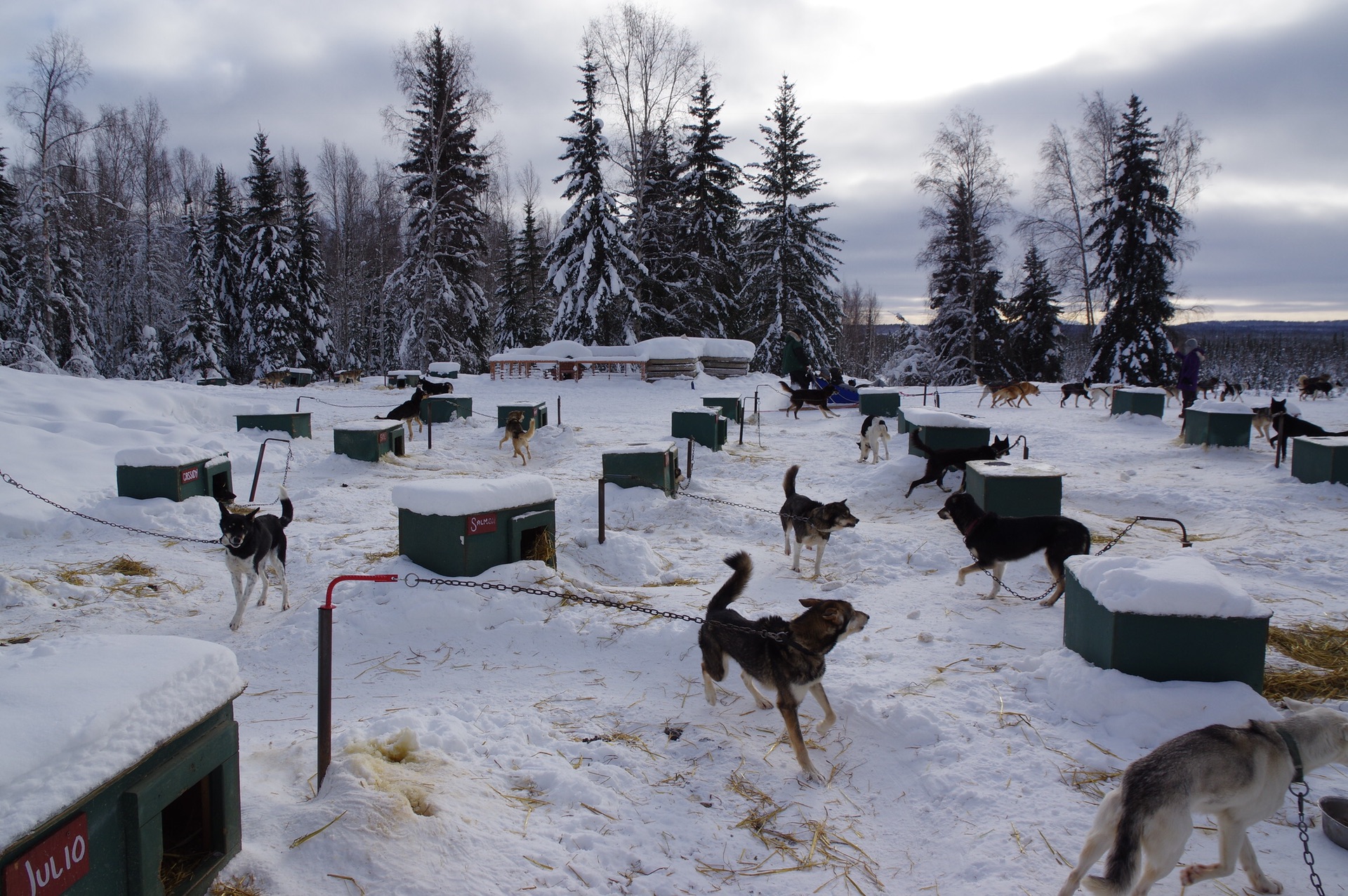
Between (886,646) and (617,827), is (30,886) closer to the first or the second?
(617,827)

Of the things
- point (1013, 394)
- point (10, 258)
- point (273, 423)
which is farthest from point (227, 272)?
point (1013, 394)

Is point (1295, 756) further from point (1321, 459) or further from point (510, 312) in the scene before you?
point (510, 312)

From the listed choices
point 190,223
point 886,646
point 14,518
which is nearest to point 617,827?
point 886,646

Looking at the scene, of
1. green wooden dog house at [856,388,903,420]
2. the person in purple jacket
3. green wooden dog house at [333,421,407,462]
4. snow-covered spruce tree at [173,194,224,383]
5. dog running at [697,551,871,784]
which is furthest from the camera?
snow-covered spruce tree at [173,194,224,383]

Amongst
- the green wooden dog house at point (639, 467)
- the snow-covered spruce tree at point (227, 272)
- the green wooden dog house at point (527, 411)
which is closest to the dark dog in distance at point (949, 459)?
the green wooden dog house at point (639, 467)

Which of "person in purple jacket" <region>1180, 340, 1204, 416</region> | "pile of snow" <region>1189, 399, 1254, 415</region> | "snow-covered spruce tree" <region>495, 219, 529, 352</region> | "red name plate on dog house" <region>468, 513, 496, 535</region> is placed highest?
"snow-covered spruce tree" <region>495, 219, 529, 352</region>

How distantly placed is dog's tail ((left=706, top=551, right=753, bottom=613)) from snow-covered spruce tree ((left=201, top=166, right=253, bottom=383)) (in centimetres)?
4070

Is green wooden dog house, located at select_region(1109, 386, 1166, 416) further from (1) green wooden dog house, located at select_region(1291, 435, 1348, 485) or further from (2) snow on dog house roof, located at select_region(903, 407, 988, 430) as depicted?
(2) snow on dog house roof, located at select_region(903, 407, 988, 430)

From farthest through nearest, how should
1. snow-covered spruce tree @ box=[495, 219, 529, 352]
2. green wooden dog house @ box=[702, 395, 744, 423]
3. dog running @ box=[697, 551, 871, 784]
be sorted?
snow-covered spruce tree @ box=[495, 219, 529, 352] < green wooden dog house @ box=[702, 395, 744, 423] < dog running @ box=[697, 551, 871, 784]

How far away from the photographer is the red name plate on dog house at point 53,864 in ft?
6.13

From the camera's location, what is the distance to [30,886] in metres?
1.91

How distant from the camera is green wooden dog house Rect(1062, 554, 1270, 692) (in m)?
4.28

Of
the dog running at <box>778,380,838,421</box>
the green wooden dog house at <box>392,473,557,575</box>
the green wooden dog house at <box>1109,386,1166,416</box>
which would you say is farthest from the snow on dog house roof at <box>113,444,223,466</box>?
the green wooden dog house at <box>1109,386,1166,416</box>

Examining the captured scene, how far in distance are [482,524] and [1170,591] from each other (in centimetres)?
508
